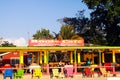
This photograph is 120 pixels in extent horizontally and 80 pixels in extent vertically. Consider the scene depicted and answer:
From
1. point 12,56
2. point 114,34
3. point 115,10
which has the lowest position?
point 12,56

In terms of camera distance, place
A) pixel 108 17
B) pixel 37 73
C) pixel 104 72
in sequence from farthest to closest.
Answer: pixel 108 17 → pixel 104 72 → pixel 37 73

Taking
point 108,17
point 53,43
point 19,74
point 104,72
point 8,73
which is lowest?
point 104,72

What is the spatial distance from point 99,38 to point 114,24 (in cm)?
1008

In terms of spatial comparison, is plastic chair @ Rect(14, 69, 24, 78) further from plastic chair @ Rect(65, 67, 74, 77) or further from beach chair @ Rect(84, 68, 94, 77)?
beach chair @ Rect(84, 68, 94, 77)

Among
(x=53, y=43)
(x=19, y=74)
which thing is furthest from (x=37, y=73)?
(x=53, y=43)

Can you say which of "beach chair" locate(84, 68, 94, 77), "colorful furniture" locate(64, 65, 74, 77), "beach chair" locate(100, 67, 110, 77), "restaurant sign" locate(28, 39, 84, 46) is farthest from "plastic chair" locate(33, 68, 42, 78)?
"restaurant sign" locate(28, 39, 84, 46)

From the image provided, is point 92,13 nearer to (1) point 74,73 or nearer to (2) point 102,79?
(1) point 74,73

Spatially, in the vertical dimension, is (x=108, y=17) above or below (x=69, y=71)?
above

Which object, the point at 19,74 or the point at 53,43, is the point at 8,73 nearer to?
the point at 19,74

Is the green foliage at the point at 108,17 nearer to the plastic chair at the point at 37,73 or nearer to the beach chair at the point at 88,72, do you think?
the beach chair at the point at 88,72

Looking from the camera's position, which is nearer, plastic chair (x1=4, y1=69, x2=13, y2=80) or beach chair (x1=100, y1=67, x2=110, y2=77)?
plastic chair (x1=4, y1=69, x2=13, y2=80)

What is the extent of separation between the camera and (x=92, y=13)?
52219mm

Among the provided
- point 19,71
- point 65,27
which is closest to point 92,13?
point 65,27

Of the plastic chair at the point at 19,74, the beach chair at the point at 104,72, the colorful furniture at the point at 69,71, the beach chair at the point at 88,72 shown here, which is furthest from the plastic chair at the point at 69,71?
the plastic chair at the point at 19,74
